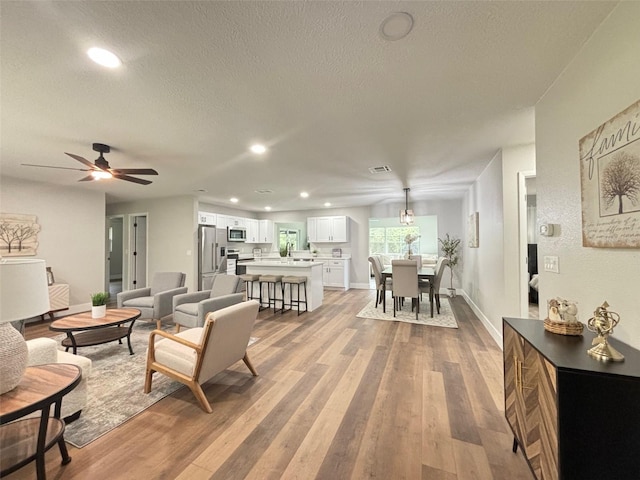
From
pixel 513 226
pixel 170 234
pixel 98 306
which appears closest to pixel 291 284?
pixel 98 306

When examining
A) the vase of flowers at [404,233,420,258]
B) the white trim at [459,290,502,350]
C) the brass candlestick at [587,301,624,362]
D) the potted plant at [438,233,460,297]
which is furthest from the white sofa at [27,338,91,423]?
the potted plant at [438,233,460,297]

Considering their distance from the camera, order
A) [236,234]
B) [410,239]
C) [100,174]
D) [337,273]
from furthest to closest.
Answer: [236,234] → [337,273] → [410,239] → [100,174]

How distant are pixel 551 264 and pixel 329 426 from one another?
2.16 m

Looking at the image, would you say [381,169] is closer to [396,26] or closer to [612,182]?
[396,26]

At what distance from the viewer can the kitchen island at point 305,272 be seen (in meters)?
5.26

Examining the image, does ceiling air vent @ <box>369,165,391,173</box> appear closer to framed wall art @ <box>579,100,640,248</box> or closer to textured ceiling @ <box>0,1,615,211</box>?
textured ceiling @ <box>0,1,615,211</box>

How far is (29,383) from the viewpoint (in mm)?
1409

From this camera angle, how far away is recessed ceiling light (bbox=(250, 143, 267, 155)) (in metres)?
3.18

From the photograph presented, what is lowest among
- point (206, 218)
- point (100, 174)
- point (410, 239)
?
point (410, 239)

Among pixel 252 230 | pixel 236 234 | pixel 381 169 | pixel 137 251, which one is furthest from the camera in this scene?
pixel 252 230

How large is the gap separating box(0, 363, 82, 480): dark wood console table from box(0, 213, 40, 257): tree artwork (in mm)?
4584

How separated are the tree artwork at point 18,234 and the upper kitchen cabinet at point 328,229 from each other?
6.14m

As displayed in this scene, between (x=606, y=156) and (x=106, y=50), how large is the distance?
2.99 meters

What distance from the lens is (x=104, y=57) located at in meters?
1.64
